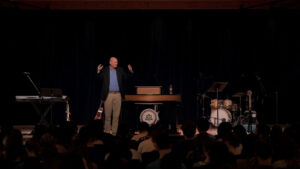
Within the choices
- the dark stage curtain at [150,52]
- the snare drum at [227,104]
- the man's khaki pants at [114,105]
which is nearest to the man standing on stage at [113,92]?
the man's khaki pants at [114,105]

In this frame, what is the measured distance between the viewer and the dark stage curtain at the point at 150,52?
10844 millimetres

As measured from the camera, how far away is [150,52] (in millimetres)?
11062

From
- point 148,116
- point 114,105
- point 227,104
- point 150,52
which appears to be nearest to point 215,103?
point 227,104

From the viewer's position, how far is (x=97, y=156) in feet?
13.4

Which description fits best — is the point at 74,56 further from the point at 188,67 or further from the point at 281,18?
the point at 281,18

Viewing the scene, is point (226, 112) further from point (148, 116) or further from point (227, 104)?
point (148, 116)

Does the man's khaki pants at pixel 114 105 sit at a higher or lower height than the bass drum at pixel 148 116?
higher

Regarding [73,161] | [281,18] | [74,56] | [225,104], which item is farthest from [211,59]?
[73,161]

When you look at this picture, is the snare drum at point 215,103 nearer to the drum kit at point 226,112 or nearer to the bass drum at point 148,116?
the drum kit at point 226,112

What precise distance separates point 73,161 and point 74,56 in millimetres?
8207

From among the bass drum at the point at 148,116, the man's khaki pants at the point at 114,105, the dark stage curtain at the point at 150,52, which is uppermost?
the dark stage curtain at the point at 150,52

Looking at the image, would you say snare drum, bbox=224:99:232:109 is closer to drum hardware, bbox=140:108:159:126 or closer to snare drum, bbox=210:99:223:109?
snare drum, bbox=210:99:223:109

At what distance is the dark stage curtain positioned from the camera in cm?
1084

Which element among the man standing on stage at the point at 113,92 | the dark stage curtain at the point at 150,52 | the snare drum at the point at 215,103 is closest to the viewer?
the man standing on stage at the point at 113,92
